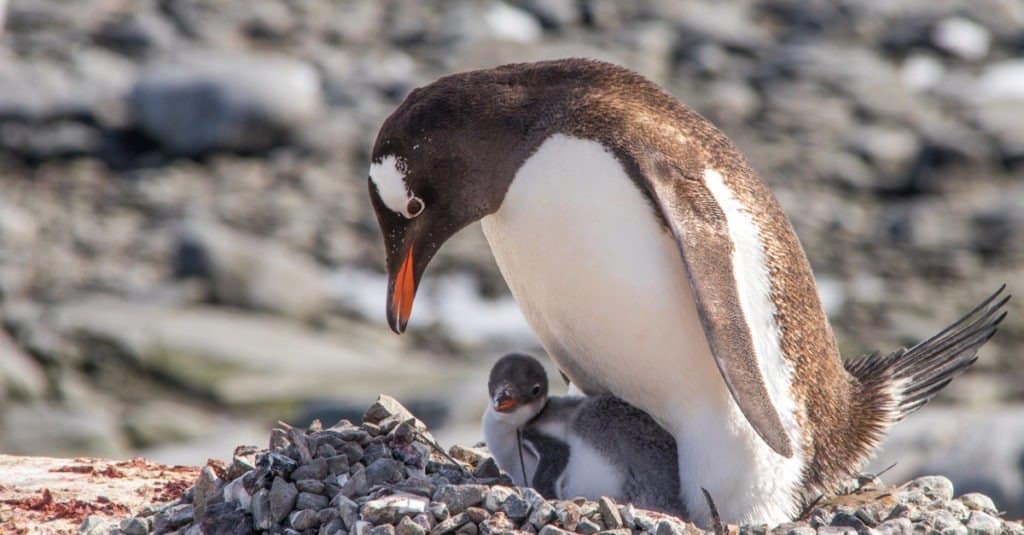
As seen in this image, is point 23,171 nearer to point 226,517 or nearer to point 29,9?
point 29,9

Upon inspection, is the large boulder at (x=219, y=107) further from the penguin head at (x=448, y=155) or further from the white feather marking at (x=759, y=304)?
the white feather marking at (x=759, y=304)

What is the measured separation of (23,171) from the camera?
15828 millimetres

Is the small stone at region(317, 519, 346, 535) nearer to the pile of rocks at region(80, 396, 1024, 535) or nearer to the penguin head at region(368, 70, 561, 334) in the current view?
the pile of rocks at region(80, 396, 1024, 535)

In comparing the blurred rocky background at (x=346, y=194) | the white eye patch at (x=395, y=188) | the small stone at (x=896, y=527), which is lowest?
the small stone at (x=896, y=527)

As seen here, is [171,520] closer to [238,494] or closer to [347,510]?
[238,494]

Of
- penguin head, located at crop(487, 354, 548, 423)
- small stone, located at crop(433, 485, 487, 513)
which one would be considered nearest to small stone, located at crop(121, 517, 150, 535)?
small stone, located at crop(433, 485, 487, 513)

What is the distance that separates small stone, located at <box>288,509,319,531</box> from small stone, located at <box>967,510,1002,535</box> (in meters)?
1.81

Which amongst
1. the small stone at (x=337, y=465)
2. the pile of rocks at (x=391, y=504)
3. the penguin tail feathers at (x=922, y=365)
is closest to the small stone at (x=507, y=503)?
the pile of rocks at (x=391, y=504)

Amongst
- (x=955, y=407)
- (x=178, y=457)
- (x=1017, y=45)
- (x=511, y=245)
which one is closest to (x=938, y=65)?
(x=1017, y=45)

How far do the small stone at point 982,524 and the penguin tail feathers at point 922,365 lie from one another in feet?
1.97

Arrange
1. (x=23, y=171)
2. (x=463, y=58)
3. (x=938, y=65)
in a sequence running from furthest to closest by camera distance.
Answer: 1. (x=938, y=65)
2. (x=463, y=58)
3. (x=23, y=171)

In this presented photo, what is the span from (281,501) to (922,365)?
2.31 m

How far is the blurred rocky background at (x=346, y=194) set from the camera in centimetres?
Result: 1153

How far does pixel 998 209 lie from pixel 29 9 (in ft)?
35.8
